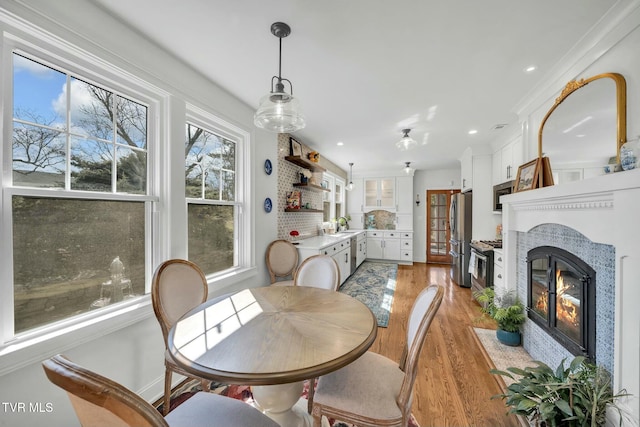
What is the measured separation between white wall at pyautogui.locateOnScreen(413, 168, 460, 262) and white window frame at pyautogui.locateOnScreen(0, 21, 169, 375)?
6383 mm

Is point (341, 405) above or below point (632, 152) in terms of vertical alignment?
below

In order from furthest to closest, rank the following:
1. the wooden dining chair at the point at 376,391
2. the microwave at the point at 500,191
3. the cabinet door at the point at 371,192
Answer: the cabinet door at the point at 371,192
the microwave at the point at 500,191
the wooden dining chair at the point at 376,391

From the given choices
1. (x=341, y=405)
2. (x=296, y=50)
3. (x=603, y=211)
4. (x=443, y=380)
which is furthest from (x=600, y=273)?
(x=296, y=50)

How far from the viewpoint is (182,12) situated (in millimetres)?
1506

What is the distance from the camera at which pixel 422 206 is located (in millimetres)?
6879

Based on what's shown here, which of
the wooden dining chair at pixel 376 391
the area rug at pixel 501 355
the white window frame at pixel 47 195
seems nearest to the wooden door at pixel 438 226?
the area rug at pixel 501 355

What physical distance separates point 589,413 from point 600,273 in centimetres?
77

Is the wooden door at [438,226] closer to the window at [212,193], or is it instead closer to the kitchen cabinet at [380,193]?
the kitchen cabinet at [380,193]

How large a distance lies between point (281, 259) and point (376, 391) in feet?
7.12

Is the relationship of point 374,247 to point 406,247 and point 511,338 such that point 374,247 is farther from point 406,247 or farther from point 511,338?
Result: point 511,338

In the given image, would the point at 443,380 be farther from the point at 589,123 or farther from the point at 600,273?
the point at 589,123

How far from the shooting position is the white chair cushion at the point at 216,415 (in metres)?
0.97

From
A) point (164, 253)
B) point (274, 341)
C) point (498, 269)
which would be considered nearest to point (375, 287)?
point (498, 269)

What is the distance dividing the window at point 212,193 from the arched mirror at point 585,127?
2998 millimetres
